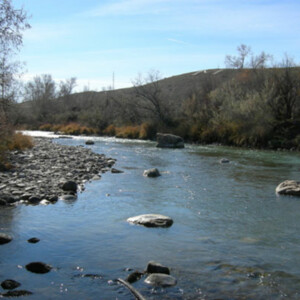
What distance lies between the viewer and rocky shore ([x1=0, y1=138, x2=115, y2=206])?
10219mm

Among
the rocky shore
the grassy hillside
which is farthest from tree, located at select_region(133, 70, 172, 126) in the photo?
the rocky shore

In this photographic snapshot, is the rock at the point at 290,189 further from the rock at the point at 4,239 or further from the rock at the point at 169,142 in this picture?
the rock at the point at 169,142

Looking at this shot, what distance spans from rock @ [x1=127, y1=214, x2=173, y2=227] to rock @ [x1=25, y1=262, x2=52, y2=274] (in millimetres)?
2885

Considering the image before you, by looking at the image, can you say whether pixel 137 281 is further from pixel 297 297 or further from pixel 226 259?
pixel 297 297

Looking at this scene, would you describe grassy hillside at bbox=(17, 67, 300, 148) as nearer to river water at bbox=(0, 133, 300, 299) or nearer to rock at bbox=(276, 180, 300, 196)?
rock at bbox=(276, 180, 300, 196)

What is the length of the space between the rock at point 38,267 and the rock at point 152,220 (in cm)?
289

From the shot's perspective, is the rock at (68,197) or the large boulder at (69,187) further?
the large boulder at (69,187)

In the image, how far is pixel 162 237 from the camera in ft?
24.2

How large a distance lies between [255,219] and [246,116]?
22.7 metres

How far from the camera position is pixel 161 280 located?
5.29 m

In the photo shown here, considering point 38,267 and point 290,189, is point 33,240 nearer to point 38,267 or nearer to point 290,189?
point 38,267

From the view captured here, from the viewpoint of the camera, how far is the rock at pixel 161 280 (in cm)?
523

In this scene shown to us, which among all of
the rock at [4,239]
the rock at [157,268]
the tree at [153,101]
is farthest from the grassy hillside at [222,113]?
the rock at [157,268]

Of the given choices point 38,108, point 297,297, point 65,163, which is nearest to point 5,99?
point 65,163
